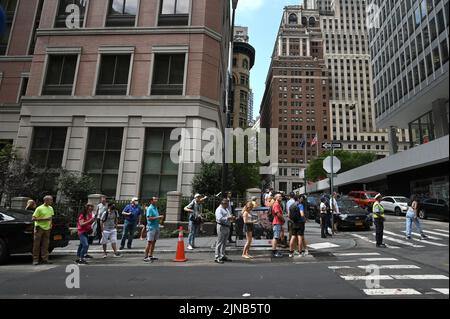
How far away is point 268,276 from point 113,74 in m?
19.7

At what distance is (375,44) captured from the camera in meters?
40.2

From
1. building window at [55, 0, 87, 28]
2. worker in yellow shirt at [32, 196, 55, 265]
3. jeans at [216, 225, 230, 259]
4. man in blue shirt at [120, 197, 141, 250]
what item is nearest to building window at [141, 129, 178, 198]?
man in blue shirt at [120, 197, 141, 250]

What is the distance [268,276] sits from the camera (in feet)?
22.4

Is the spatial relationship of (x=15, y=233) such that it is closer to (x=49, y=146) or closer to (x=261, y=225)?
(x=261, y=225)

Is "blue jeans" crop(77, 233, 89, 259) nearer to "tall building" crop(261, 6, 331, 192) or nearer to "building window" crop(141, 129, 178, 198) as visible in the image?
"building window" crop(141, 129, 178, 198)

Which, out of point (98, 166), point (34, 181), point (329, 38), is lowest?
point (34, 181)

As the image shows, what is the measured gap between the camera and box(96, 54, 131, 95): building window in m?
21.9

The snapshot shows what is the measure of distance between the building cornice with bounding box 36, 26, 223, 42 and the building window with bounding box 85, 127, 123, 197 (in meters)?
7.06

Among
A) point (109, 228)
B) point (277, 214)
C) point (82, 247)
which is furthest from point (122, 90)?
point (277, 214)

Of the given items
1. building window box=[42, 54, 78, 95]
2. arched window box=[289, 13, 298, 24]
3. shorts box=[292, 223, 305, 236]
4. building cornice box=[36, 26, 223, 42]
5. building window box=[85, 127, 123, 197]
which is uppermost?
arched window box=[289, 13, 298, 24]

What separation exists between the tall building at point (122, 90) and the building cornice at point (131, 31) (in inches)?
2.7
